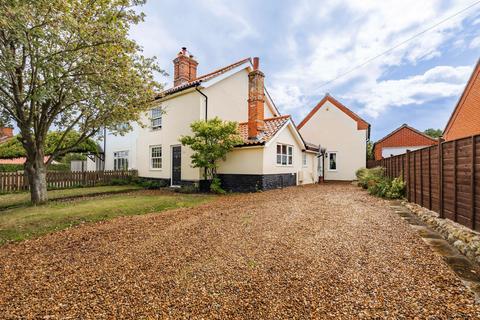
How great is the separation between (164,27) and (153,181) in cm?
917

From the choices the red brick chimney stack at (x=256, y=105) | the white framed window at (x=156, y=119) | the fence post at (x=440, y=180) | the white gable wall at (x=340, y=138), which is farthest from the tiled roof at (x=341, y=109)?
the fence post at (x=440, y=180)

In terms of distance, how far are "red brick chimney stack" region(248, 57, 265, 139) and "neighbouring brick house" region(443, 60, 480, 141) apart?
37.0ft

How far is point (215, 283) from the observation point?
2979 millimetres

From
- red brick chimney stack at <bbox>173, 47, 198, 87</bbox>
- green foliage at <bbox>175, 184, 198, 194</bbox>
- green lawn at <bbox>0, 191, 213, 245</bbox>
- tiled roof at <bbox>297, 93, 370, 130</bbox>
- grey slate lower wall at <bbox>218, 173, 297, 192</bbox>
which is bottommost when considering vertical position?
green lawn at <bbox>0, 191, 213, 245</bbox>

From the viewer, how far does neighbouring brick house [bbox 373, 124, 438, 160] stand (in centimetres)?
2733

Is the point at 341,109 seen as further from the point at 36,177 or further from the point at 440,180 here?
the point at 36,177

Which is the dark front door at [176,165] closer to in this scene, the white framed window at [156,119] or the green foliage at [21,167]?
the white framed window at [156,119]

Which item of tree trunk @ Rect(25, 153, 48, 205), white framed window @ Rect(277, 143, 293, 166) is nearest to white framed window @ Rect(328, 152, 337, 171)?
white framed window @ Rect(277, 143, 293, 166)

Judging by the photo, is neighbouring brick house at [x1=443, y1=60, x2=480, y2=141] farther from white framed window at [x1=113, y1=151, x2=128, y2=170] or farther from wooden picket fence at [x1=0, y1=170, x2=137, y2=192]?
white framed window at [x1=113, y1=151, x2=128, y2=170]

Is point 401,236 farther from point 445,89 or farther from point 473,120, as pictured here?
point 445,89

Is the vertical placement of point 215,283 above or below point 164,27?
below

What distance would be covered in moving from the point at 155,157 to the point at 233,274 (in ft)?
45.1

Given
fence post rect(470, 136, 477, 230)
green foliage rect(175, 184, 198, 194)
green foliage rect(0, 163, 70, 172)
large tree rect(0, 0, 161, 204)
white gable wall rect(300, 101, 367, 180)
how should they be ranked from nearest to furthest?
fence post rect(470, 136, 477, 230), large tree rect(0, 0, 161, 204), green foliage rect(175, 184, 198, 194), green foliage rect(0, 163, 70, 172), white gable wall rect(300, 101, 367, 180)

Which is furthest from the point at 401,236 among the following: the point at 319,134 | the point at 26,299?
the point at 319,134
